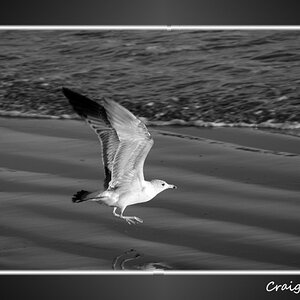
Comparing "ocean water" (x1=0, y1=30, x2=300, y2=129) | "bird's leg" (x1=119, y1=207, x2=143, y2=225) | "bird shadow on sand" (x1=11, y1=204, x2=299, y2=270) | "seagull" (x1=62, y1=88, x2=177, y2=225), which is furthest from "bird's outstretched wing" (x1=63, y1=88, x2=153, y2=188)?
"ocean water" (x1=0, y1=30, x2=300, y2=129)

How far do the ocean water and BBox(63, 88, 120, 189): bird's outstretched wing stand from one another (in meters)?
2.60

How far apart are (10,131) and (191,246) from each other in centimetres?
314

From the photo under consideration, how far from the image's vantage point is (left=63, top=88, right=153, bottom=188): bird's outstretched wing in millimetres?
6203

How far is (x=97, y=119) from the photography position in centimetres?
626

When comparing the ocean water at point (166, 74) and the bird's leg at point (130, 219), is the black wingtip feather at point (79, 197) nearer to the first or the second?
the bird's leg at point (130, 219)

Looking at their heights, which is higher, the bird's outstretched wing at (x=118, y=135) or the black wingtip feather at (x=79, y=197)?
the bird's outstretched wing at (x=118, y=135)

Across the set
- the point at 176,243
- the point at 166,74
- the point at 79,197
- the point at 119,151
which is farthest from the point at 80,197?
the point at 166,74

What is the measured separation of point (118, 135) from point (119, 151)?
0.41ft

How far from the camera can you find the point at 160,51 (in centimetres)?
1037

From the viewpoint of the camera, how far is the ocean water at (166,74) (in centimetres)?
917

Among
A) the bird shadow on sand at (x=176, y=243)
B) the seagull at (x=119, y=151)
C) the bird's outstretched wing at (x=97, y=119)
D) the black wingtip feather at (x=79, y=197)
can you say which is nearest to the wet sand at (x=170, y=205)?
the bird shadow on sand at (x=176, y=243)

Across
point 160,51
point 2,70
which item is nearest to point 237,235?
point 160,51

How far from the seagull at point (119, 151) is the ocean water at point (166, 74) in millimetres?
2513

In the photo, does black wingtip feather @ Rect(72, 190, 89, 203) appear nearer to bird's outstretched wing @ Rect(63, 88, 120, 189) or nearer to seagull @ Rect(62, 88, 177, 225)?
seagull @ Rect(62, 88, 177, 225)
